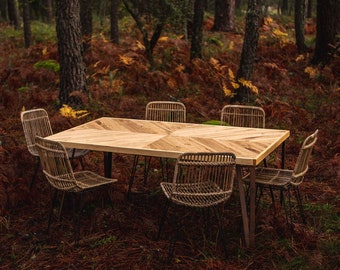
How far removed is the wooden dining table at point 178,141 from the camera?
4.71 m

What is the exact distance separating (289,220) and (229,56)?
27.4 feet

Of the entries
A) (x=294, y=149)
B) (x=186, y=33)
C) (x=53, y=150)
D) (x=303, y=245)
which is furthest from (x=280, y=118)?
(x=186, y=33)

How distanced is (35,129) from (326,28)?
8.91 meters

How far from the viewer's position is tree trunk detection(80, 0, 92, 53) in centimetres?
1258

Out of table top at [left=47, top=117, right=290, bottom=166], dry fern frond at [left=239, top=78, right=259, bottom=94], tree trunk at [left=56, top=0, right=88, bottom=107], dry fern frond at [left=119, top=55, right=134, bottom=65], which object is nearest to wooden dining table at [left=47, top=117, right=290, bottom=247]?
table top at [left=47, top=117, right=290, bottom=166]

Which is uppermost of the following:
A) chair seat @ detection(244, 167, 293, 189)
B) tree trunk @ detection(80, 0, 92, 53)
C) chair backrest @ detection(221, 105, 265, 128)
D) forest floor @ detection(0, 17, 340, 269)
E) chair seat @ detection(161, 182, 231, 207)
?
tree trunk @ detection(80, 0, 92, 53)

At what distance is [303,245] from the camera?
4871mm

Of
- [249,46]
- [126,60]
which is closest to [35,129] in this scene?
[249,46]

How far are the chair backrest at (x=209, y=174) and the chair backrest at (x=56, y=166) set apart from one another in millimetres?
1083

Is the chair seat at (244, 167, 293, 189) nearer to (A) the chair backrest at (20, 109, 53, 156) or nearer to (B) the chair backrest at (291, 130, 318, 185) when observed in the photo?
(B) the chair backrest at (291, 130, 318, 185)

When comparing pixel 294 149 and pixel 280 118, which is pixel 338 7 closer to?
pixel 280 118

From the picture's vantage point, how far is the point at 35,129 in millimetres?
6344

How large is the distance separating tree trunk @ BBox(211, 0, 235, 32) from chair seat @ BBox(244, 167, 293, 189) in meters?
12.6

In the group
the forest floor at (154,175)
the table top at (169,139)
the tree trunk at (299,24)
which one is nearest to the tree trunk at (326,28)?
the forest floor at (154,175)
